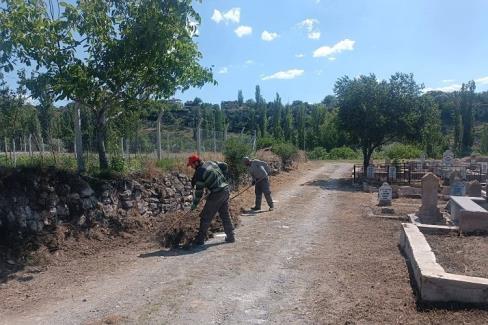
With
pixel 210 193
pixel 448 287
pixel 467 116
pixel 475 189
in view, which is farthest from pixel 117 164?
pixel 467 116

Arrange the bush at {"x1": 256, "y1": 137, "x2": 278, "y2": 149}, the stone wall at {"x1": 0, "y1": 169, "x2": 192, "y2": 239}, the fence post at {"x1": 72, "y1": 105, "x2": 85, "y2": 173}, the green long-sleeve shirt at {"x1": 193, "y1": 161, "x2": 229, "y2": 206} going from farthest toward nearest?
the bush at {"x1": 256, "y1": 137, "x2": 278, "y2": 149}
the fence post at {"x1": 72, "y1": 105, "x2": 85, "y2": 173}
the green long-sleeve shirt at {"x1": 193, "y1": 161, "x2": 229, "y2": 206}
the stone wall at {"x1": 0, "y1": 169, "x2": 192, "y2": 239}

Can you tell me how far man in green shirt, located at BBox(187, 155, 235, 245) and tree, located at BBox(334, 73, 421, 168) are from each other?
62.7ft

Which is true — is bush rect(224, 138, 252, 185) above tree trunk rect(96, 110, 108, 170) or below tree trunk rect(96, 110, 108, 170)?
below

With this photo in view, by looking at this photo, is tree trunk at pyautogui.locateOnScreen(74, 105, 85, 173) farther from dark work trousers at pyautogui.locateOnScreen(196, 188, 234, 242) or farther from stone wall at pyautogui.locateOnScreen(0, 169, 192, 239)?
dark work trousers at pyautogui.locateOnScreen(196, 188, 234, 242)

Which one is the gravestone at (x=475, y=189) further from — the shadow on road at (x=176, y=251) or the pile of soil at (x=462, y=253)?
the shadow on road at (x=176, y=251)

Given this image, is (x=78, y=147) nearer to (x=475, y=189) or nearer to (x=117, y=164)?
(x=117, y=164)

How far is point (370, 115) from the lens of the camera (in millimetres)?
26234

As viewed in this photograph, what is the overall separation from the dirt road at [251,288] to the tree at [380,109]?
1781cm

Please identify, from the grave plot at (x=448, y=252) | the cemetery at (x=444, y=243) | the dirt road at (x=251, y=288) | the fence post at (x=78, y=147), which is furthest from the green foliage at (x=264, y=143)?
the fence post at (x=78, y=147)

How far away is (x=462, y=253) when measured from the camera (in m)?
7.44

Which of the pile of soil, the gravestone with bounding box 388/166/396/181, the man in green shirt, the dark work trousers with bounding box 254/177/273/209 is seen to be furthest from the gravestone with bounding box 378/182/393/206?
the gravestone with bounding box 388/166/396/181

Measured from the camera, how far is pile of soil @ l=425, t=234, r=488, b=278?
21.2ft

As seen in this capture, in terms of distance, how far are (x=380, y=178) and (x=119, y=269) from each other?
65.5ft

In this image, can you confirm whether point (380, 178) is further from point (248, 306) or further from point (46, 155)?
point (248, 306)
